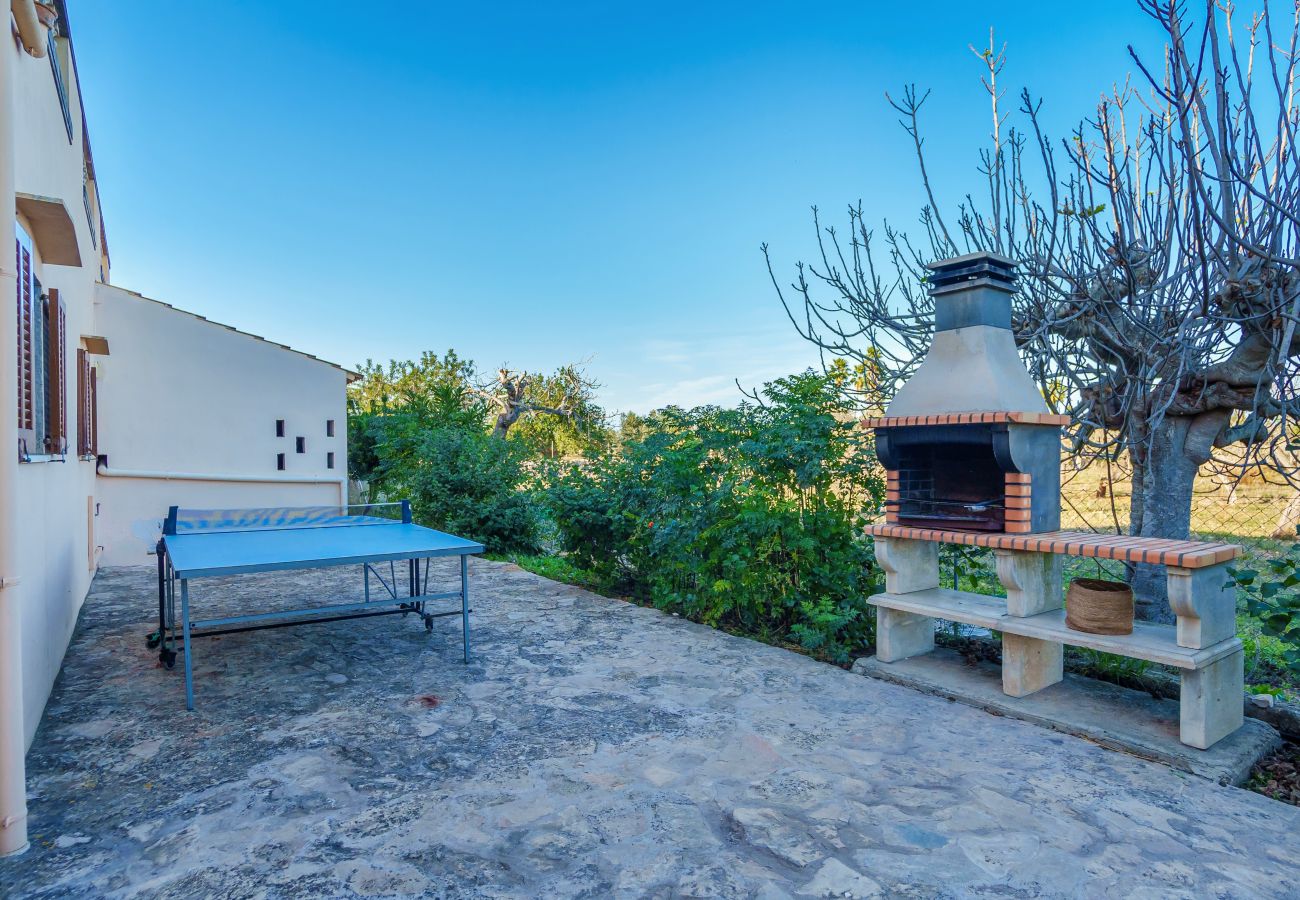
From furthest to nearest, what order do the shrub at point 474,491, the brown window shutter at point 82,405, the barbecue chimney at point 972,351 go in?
the shrub at point 474,491 < the brown window shutter at point 82,405 < the barbecue chimney at point 972,351

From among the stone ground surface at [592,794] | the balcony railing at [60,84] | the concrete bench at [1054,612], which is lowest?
the stone ground surface at [592,794]

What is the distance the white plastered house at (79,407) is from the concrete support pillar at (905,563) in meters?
4.02

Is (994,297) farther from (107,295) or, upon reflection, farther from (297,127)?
(297,127)

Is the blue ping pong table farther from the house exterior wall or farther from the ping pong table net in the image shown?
the house exterior wall

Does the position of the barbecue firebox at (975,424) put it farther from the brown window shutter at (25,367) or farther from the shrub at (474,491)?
the shrub at (474,491)

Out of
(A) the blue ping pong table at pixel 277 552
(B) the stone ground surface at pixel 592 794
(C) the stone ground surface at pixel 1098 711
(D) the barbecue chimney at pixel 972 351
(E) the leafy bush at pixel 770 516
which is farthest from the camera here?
(E) the leafy bush at pixel 770 516

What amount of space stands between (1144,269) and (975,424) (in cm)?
165

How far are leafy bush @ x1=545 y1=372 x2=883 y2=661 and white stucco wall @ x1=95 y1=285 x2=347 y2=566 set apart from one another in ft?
20.5

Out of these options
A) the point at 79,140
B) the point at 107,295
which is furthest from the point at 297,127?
the point at 79,140

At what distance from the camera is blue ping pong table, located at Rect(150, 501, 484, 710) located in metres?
3.55

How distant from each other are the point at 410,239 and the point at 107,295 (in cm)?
863

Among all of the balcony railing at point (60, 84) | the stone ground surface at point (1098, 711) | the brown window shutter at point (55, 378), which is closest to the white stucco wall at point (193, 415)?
the balcony railing at point (60, 84)

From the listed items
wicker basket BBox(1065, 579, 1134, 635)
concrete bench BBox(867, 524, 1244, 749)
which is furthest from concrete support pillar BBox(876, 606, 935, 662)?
wicker basket BBox(1065, 579, 1134, 635)

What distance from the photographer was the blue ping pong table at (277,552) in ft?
11.6
